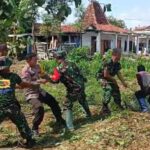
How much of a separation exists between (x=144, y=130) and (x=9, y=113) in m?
2.12

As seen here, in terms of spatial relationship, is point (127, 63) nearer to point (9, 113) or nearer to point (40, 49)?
point (40, 49)

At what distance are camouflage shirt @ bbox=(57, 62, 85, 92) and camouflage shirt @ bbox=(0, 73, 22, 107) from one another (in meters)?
1.45

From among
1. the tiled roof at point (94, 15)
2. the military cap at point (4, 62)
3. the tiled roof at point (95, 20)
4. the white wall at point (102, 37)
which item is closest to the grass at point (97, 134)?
the military cap at point (4, 62)

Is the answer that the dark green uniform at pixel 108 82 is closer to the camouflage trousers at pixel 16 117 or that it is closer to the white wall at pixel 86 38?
the camouflage trousers at pixel 16 117

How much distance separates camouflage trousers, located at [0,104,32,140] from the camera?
7812 millimetres

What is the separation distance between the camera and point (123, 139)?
739cm

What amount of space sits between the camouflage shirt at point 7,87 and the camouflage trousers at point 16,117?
0.28 ft

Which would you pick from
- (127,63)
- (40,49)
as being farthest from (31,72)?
(40,49)

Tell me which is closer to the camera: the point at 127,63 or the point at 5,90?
the point at 5,90

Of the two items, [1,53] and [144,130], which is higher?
[1,53]

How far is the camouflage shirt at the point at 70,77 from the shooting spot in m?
9.12

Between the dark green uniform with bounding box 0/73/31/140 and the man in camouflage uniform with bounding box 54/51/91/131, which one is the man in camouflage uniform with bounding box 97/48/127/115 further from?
the dark green uniform with bounding box 0/73/31/140

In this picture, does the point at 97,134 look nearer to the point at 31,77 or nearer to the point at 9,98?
the point at 9,98

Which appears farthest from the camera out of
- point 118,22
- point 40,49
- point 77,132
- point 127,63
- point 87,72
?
point 118,22
